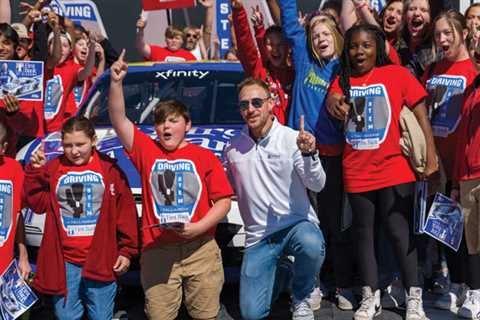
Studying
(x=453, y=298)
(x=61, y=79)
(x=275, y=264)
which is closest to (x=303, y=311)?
(x=275, y=264)

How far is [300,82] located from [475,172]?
1.28m

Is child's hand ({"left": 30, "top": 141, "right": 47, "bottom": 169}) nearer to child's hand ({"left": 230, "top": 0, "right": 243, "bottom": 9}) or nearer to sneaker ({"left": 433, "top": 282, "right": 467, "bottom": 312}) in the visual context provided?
child's hand ({"left": 230, "top": 0, "right": 243, "bottom": 9})

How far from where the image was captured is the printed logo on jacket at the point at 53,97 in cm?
770

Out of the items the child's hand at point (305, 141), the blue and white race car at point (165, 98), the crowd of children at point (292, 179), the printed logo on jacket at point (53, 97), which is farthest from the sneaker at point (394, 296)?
the printed logo on jacket at point (53, 97)

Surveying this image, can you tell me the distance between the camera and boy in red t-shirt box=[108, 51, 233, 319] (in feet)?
17.8

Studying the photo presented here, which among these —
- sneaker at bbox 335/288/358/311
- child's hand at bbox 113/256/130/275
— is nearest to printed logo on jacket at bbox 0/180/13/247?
child's hand at bbox 113/256/130/275

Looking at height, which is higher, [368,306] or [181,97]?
[181,97]

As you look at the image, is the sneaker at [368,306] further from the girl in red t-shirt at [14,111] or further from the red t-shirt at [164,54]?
the red t-shirt at [164,54]

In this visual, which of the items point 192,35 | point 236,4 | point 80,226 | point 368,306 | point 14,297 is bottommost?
point 368,306

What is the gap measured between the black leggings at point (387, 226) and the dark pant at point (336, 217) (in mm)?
212

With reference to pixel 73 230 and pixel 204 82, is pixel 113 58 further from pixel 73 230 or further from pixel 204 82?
pixel 73 230

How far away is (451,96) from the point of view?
609 centimetres

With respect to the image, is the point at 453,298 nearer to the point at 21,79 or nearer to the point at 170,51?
the point at 21,79

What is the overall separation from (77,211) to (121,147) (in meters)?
1.08
